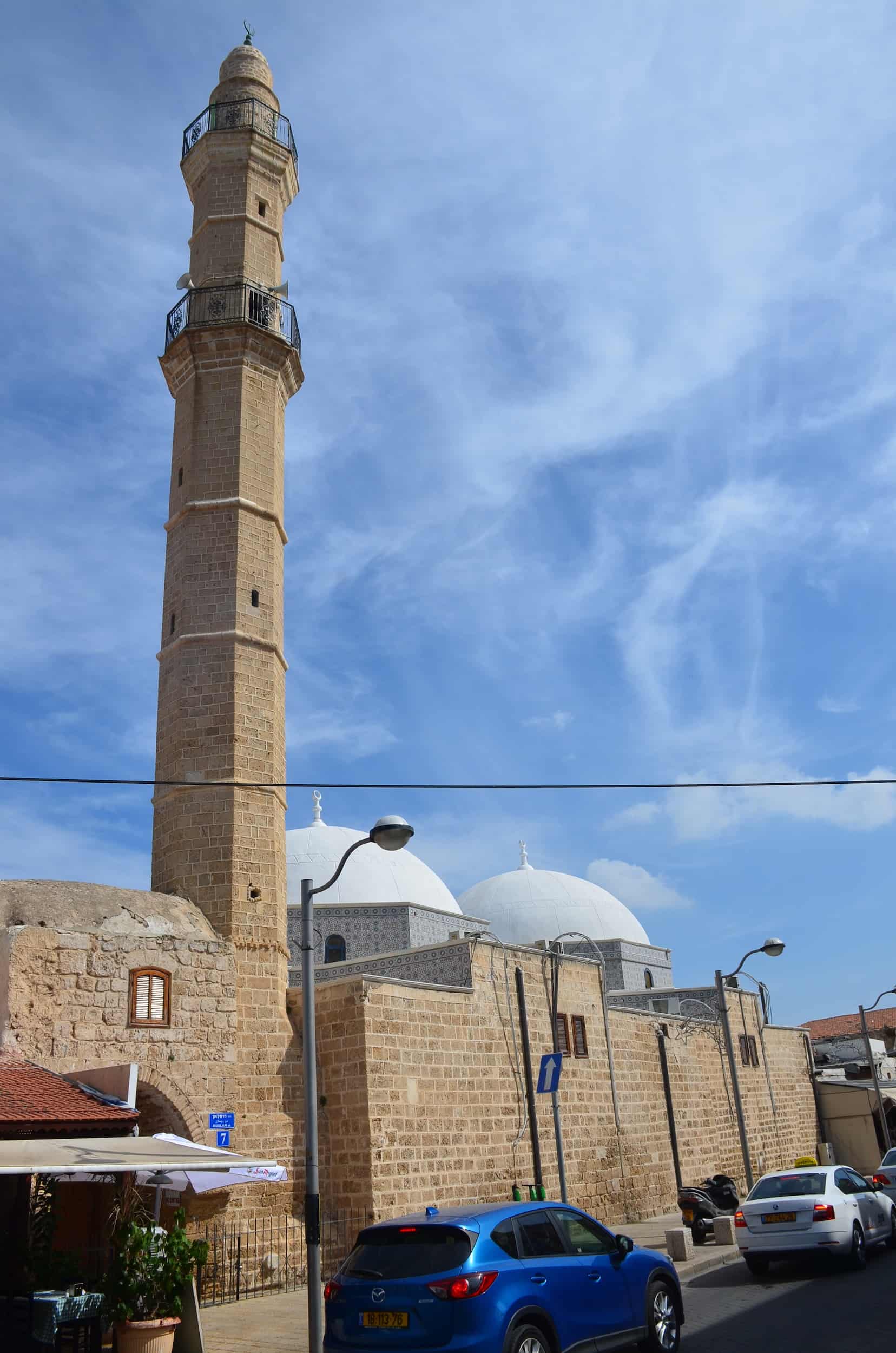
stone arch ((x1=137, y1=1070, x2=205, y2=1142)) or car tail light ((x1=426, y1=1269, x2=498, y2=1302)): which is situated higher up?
stone arch ((x1=137, y1=1070, x2=205, y2=1142))

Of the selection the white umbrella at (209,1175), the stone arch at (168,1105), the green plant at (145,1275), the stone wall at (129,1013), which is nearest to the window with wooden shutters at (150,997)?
the stone wall at (129,1013)

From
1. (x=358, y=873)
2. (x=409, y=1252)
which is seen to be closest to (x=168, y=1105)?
(x=409, y=1252)

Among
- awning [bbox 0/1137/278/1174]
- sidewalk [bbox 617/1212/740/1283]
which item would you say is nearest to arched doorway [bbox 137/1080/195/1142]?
awning [bbox 0/1137/278/1174]

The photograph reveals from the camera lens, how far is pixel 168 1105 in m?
12.0

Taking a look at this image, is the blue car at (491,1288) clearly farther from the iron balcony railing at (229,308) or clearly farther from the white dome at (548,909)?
the white dome at (548,909)

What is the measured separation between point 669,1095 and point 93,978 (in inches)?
492

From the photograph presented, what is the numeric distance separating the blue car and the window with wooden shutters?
6.23 m

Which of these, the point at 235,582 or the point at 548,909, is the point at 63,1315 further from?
the point at 548,909

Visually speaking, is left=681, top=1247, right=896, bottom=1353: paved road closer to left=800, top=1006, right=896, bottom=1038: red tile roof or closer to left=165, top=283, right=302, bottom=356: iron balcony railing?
left=165, top=283, right=302, bottom=356: iron balcony railing

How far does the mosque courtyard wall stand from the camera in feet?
43.9

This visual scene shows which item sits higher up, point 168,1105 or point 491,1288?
point 168,1105

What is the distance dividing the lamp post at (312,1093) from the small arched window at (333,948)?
42.6 feet

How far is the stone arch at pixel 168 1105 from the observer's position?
11.9 meters

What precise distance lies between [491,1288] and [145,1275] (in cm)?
309
